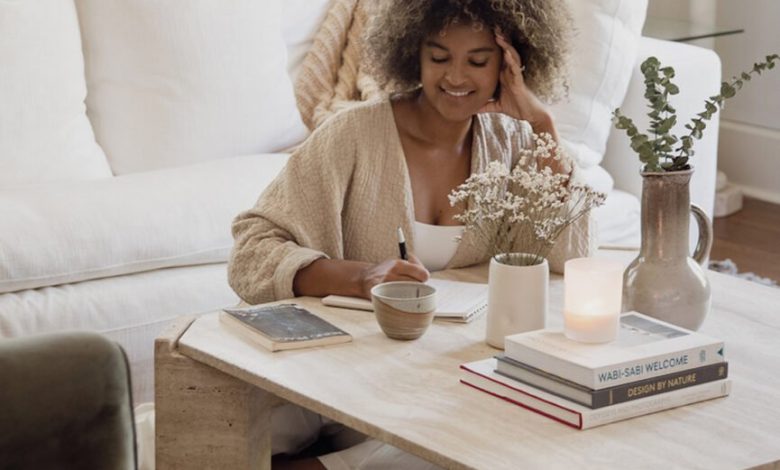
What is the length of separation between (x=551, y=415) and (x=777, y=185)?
9.53ft

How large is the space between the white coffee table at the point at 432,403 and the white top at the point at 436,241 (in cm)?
20

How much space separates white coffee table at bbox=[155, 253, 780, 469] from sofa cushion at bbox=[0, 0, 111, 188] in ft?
3.32

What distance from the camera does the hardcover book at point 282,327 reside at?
1.69 m

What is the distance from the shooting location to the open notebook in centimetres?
182

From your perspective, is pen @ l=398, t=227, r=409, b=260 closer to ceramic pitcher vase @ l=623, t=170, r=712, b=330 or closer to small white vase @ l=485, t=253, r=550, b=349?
small white vase @ l=485, t=253, r=550, b=349

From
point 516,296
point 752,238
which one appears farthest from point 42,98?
point 752,238

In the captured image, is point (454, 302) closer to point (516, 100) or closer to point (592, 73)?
point (516, 100)

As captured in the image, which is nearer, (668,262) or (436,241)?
(668,262)

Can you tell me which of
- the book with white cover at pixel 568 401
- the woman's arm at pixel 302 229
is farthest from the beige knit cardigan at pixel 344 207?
the book with white cover at pixel 568 401

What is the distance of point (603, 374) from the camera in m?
1.47

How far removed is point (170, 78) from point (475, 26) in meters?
1.03

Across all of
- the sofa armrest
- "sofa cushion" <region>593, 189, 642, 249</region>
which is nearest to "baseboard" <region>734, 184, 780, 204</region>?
the sofa armrest

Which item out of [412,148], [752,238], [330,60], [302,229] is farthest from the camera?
[752,238]

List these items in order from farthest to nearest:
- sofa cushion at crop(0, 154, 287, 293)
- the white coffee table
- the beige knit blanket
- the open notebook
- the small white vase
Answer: the beige knit blanket
sofa cushion at crop(0, 154, 287, 293)
the open notebook
the small white vase
the white coffee table
